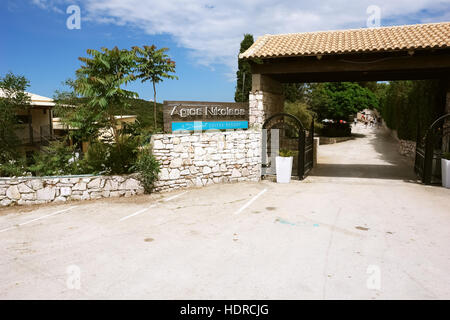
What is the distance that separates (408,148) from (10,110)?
66.0ft

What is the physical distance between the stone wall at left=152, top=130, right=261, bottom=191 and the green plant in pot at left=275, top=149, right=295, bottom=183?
89 centimetres

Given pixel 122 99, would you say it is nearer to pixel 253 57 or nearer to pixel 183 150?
pixel 183 150

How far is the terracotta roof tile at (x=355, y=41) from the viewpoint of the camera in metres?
11.4

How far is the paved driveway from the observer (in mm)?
4680

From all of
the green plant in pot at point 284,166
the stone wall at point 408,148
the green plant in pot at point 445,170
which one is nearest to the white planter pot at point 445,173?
the green plant in pot at point 445,170

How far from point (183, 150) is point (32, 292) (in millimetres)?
7167

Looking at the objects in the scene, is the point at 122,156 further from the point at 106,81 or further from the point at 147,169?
the point at 106,81

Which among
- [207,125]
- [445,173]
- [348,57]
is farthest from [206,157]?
[445,173]

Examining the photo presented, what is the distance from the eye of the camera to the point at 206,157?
11844mm

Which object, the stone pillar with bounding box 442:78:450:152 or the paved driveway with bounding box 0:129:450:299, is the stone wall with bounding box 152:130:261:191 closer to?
the paved driveway with bounding box 0:129:450:299

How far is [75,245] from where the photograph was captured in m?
6.65

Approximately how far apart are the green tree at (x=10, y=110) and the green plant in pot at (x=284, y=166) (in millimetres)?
9882

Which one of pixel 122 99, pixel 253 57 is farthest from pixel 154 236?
pixel 253 57

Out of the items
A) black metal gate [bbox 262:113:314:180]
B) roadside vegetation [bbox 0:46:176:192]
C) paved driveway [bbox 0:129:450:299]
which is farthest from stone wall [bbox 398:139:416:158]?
roadside vegetation [bbox 0:46:176:192]
